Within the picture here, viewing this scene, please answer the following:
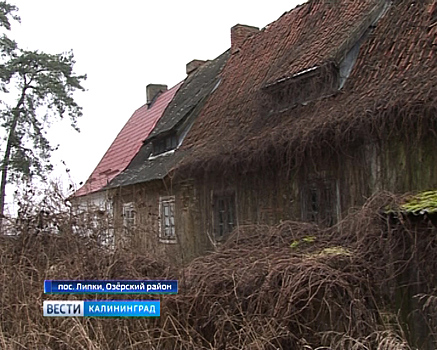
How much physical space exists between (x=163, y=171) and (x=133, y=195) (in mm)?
1637

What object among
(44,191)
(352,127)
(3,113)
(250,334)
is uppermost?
(3,113)

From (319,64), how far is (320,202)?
296 centimetres

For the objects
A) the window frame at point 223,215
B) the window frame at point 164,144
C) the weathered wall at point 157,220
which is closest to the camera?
the weathered wall at point 157,220

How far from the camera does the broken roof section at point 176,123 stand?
680 inches

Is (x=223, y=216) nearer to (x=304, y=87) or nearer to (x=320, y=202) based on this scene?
(x=320, y=202)

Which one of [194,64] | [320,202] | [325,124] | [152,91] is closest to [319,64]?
[325,124]

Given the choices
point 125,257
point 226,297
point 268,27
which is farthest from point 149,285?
point 268,27

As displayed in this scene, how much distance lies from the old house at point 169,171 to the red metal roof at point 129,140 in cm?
178

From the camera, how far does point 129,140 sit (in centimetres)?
2466

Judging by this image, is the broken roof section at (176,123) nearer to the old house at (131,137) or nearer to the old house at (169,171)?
the old house at (169,171)

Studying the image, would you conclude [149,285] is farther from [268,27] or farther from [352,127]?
[268,27]

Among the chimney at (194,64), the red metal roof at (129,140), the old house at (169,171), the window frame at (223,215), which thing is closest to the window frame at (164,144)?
the old house at (169,171)

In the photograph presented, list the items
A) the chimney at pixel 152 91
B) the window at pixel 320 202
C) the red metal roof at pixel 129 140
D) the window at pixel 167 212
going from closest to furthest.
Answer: the window at pixel 320 202, the window at pixel 167 212, the red metal roof at pixel 129 140, the chimney at pixel 152 91

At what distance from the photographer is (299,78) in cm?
1216
